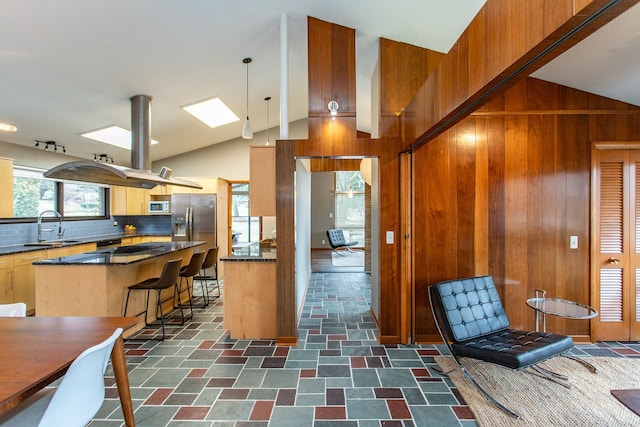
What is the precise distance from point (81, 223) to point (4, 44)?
12.1 ft

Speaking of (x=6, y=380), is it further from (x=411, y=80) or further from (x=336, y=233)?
(x=336, y=233)

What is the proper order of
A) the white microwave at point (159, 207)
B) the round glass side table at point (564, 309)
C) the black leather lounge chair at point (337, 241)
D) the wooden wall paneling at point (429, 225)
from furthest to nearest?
the black leather lounge chair at point (337, 241) < the white microwave at point (159, 207) < the wooden wall paneling at point (429, 225) < the round glass side table at point (564, 309)

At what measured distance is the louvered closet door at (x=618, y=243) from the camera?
9.86ft

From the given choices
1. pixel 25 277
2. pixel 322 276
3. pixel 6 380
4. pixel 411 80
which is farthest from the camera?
pixel 322 276

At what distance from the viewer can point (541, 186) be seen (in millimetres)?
3006

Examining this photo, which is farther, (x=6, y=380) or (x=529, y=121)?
(x=529, y=121)

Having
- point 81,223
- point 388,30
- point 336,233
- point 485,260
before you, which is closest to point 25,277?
point 81,223

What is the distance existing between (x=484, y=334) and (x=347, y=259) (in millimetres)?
5557

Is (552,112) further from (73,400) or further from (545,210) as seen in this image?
(73,400)

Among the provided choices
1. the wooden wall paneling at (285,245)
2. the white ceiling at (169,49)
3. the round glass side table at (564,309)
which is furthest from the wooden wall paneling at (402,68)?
the round glass side table at (564,309)

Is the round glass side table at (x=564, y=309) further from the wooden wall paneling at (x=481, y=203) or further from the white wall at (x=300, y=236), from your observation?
the white wall at (x=300, y=236)

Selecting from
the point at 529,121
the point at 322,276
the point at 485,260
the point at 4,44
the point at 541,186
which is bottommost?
the point at 322,276

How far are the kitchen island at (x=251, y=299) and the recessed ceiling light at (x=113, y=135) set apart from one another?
3.25 metres

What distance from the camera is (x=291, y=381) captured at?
2391mm
